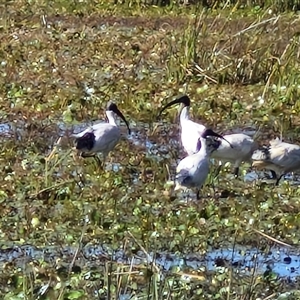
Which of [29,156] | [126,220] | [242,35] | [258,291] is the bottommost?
[242,35]

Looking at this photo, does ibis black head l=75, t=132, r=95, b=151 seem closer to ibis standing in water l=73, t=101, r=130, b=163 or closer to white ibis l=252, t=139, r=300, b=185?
ibis standing in water l=73, t=101, r=130, b=163

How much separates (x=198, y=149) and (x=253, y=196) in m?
0.71

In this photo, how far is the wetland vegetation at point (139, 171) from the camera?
5.66 metres

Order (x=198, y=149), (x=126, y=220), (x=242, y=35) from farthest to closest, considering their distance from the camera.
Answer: (x=242, y=35)
(x=198, y=149)
(x=126, y=220)

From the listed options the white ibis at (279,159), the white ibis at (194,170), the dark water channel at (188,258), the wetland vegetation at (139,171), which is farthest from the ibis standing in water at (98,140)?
the dark water channel at (188,258)

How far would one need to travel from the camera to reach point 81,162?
8391 mm

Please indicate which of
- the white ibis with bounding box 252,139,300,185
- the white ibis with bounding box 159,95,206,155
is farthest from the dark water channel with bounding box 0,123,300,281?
the white ibis with bounding box 159,95,206,155

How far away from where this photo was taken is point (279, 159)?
7941 millimetres

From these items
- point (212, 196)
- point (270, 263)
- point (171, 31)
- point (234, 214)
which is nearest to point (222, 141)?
point (212, 196)

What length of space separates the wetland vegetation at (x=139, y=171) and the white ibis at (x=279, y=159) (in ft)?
0.50

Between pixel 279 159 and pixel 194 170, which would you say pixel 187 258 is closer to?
pixel 194 170

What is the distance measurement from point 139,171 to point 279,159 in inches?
40.4

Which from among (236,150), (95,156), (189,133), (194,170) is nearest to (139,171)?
(95,156)

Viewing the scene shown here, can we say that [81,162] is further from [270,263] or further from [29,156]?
[270,263]
